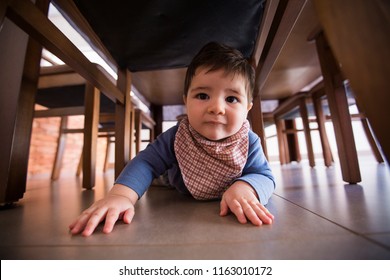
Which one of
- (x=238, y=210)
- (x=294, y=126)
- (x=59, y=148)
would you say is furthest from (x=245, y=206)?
(x=294, y=126)

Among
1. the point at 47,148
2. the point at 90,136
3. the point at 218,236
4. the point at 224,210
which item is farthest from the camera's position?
the point at 47,148

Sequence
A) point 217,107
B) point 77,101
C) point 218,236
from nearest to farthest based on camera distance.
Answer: point 218,236 < point 217,107 < point 77,101

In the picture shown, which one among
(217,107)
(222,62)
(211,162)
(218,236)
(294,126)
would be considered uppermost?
(294,126)

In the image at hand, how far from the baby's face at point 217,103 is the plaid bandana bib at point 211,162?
0.03 metres

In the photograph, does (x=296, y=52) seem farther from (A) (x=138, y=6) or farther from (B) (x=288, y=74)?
(A) (x=138, y=6)

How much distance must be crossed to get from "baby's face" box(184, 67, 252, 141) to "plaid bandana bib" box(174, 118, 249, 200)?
28 mm

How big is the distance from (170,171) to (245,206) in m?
0.37

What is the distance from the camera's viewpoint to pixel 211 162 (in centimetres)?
60

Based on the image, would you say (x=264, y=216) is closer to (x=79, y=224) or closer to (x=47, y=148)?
(x=79, y=224)

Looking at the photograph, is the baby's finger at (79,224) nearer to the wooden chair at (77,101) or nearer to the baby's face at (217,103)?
the baby's face at (217,103)

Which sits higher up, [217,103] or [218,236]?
[217,103]

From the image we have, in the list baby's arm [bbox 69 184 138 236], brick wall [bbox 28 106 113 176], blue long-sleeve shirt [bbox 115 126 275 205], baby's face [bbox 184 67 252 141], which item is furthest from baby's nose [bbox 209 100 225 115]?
brick wall [bbox 28 106 113 176]

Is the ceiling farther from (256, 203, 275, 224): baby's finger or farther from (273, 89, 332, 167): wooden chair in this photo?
(273, 89, 332, 167): wooden chair

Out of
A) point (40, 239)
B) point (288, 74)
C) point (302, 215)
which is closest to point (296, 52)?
point (288, 74)
